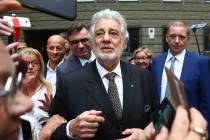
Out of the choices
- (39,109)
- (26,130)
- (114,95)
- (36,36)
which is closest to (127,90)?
(114,95)

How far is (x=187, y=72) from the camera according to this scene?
4.47 m

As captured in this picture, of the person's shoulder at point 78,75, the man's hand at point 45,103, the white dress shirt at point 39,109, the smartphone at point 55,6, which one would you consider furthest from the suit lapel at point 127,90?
the smartphone at point 55,6

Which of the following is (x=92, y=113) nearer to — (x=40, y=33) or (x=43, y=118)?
(x=43, y=118)

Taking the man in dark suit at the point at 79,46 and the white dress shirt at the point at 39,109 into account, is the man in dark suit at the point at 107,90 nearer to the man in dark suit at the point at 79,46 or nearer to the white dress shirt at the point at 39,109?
the white dress shirt at the point at 39,109

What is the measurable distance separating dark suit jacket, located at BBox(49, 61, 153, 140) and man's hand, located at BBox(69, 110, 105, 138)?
21 centimetres

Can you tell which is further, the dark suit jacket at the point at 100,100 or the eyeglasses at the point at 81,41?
the eyeglasses at the point at 81,41

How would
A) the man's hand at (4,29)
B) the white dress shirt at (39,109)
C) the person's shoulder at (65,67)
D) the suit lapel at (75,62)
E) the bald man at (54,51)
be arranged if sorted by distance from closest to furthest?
the man's hand at (4,29) < the white dress shirt at (39,109) < the person's shoulder at (65,67) < the suit lapel at (75,62) < the bald man at (54,51)

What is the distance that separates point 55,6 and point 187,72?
3289 mm

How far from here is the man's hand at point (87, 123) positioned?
2.39 metres

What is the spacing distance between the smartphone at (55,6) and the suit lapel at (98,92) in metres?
1.42

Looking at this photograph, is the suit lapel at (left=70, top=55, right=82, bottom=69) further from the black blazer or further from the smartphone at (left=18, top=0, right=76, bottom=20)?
the smartphone at (left=18, top=0, right=76, bottom=20)

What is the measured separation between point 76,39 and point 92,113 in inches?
85.4

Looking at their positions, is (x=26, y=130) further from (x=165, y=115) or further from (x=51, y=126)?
(x=51, y=126)

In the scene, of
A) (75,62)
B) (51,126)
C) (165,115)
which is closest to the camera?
(165,115)
